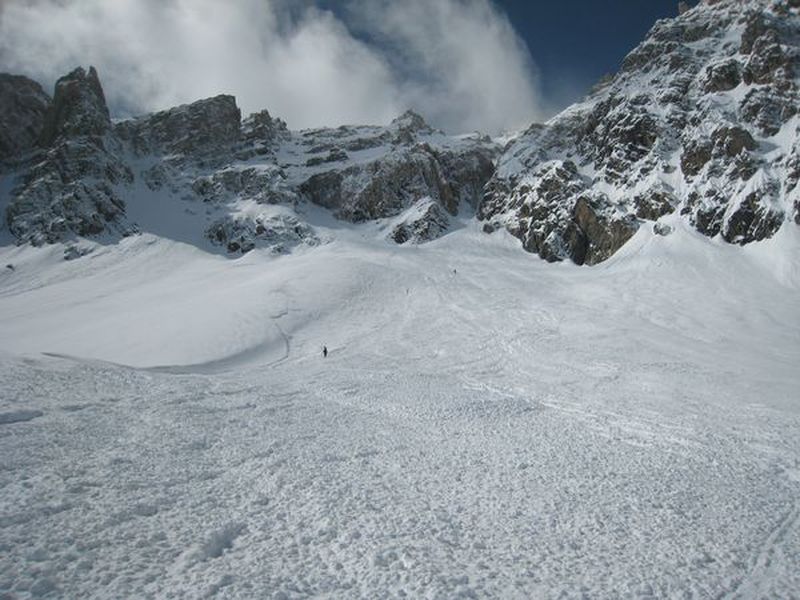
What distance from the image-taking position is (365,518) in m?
8.82

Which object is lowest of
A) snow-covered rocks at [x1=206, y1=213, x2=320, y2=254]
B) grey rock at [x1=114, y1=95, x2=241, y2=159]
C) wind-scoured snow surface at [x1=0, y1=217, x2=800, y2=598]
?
wind-scoured snow surface at [x1=0, y1=217, x2=800, y2=598]

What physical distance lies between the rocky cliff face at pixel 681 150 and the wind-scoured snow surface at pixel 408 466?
100 feet

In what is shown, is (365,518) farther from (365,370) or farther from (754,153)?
(754,153)

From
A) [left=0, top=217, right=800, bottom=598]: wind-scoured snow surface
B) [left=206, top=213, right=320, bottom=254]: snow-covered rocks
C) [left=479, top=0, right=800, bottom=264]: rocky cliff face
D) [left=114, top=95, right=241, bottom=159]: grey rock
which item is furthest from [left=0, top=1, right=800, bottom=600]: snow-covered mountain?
[left=114, top=95, right=241, bottom=159]: grey rock

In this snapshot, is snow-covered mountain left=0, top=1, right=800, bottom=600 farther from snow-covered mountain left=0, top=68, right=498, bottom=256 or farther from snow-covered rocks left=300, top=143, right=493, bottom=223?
snow-covered rocks left=300, top=143, right=493, bottom=223

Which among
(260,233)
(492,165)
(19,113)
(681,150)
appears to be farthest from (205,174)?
(681,150)

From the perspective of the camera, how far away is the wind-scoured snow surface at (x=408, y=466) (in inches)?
285

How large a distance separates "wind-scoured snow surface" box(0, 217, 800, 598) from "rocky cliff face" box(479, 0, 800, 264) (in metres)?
30.6

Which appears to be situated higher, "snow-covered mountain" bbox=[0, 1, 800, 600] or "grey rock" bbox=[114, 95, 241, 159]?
"grey rock" bbox=[114, 95, 241, 159]

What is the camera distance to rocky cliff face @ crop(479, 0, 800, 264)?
5856 centimetres

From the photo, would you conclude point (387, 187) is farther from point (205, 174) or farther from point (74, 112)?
point (74, 112)

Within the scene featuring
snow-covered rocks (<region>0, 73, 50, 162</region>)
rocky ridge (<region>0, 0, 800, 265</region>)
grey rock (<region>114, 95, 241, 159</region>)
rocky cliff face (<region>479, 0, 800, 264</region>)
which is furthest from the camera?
grey rock (<region>114, 95, 241, 159</region>)

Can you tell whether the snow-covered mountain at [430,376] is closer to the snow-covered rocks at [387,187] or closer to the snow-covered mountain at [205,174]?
the snow-covered mountain at [205,174]

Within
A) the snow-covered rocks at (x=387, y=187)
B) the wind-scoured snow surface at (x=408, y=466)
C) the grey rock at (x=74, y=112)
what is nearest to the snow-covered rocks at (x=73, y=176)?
the grey rock at (x=74, y=112)
